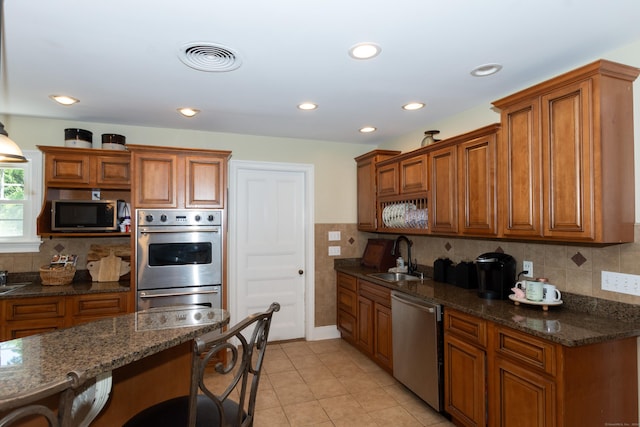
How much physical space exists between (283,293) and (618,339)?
3.20m

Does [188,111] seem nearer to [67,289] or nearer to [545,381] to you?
[67,289]

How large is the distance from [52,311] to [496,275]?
3666mm

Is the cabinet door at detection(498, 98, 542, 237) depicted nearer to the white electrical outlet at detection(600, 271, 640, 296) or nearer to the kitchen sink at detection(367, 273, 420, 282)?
the white electrical outlet at detection(600, 271, 640, 296)

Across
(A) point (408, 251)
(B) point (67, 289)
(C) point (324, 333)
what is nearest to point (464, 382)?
(A) point (408, 251)

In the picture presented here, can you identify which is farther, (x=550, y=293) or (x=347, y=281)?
(x=347, y=281)

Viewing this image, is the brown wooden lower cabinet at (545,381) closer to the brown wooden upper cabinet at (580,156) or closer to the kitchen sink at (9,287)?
the brown wooden upper cabinet at (580,156)

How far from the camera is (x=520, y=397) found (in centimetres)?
204

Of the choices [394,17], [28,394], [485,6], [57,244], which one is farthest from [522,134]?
[57,244]

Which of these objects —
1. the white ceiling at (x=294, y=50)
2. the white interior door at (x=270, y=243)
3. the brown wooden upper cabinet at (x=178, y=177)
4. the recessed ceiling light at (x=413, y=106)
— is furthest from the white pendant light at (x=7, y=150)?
the recessed ceiling light at (x=413, y=106)

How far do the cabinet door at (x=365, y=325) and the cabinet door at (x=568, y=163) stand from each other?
1.98m

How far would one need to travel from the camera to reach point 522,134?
7.62 feet

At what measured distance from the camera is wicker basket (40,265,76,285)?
3.25 metres

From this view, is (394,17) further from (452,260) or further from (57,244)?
(57,244)

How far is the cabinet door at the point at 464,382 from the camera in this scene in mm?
2312
